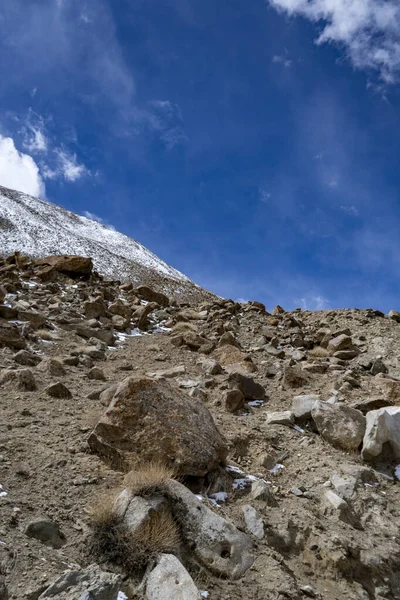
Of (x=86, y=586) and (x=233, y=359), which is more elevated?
(x=233, y=359)

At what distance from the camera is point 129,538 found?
388 cm

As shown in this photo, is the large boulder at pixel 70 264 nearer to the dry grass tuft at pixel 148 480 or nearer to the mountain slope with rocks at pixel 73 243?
the dry grass tuft at pixel 148 480

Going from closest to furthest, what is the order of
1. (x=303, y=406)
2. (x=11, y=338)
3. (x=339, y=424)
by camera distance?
1. (x=339, y=424)
2. (x=303, y=406)
3. (x=11, y=338)

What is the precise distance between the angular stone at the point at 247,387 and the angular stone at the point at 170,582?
508 centimetres

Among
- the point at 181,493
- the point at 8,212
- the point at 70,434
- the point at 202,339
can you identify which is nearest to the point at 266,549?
the point at 181,493

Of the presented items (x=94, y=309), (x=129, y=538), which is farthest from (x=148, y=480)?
(x=94, y=309)

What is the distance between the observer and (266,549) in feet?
14.5

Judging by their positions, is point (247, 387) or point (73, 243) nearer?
point (247, 387)

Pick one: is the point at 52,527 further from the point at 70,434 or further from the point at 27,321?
the point at 27,321

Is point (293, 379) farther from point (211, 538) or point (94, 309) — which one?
point (94, 309)

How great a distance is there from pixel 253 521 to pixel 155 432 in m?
1.52

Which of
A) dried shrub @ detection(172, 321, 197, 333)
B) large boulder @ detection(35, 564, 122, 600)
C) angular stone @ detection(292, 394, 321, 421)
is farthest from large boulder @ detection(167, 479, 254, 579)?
dried shrub @ detection(172, 321, 197, 333)

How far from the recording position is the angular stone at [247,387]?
8735 mm

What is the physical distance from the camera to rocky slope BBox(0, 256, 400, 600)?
12.4 feet
